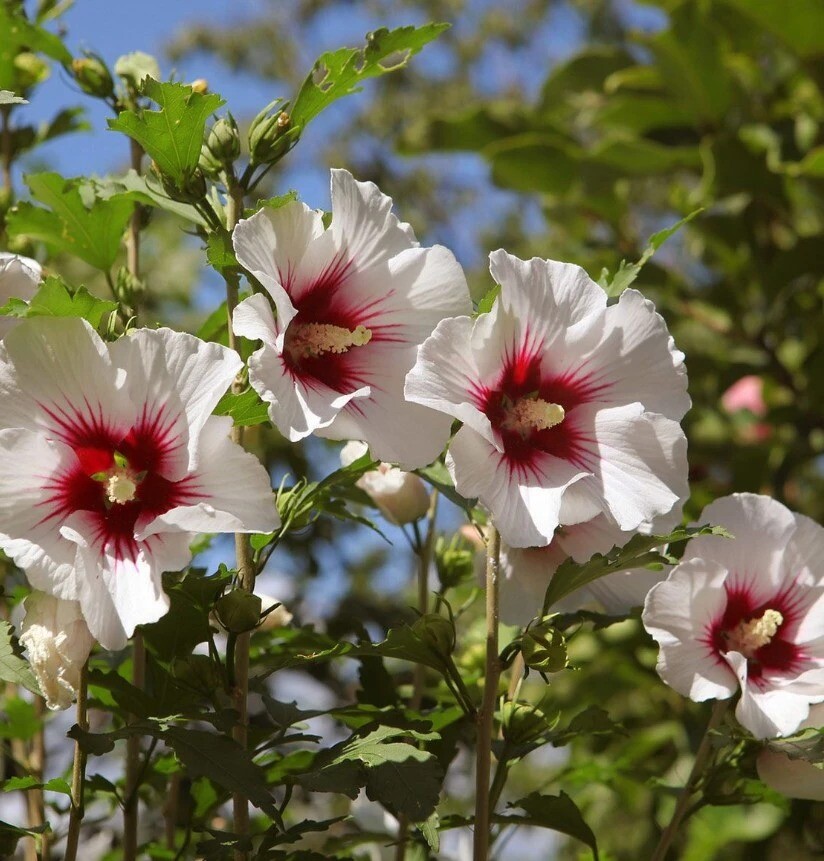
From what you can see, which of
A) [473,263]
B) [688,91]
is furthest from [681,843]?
[473,263]

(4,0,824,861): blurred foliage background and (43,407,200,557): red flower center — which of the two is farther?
(4,0,824,861): blurred foliage background

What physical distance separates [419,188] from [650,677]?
211 inches

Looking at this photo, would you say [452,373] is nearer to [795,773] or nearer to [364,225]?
[364,225]

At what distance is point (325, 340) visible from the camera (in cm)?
84

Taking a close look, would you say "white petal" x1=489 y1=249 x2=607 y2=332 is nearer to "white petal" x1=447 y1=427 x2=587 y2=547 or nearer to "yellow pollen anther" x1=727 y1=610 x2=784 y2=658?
"white petal" x1=447 y1=427 x2=587 y2=547

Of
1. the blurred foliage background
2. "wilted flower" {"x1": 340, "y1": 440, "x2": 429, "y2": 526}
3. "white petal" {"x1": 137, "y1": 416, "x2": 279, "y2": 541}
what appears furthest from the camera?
the blurred foliage background

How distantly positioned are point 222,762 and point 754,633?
43 centimetres

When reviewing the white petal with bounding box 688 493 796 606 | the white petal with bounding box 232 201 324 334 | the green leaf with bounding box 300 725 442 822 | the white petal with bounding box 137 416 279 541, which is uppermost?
the white petal with bounding box 232 201 324 334

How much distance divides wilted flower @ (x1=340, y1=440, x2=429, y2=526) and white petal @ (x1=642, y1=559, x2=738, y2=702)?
25 cm

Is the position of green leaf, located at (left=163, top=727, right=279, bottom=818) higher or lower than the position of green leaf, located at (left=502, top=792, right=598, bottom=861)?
higher

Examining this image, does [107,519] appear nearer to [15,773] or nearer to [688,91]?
[15,773]

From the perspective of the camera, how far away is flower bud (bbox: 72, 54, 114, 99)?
1111 mm

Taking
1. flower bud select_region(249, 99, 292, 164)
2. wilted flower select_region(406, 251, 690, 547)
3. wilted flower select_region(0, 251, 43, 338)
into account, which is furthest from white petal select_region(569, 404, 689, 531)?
wilted flower select_region(0, 251, 43, 338)

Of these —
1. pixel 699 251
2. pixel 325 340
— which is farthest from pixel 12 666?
pixel 699 251
